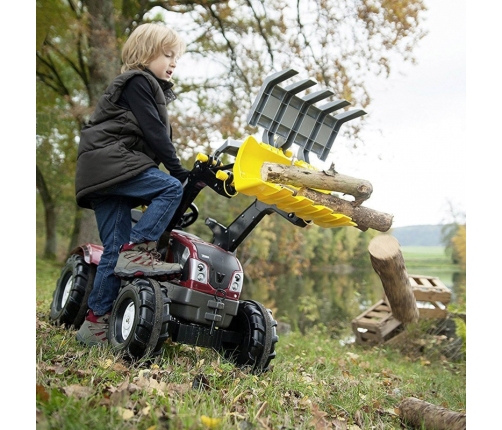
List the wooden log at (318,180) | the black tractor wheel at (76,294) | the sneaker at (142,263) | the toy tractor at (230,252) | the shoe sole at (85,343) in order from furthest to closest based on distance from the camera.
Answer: the black tractor wheel at (76,294) < the shoe sole at (85,343) < the sneaker at (142,263) < the toy tractor at (230,252) < the wooden log at (318,180)

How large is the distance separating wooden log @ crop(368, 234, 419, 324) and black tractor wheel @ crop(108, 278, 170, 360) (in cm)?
284

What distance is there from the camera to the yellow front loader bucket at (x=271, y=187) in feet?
9.09

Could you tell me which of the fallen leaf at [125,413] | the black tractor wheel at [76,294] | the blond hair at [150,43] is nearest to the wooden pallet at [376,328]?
the black tractor wheel at [76,294]

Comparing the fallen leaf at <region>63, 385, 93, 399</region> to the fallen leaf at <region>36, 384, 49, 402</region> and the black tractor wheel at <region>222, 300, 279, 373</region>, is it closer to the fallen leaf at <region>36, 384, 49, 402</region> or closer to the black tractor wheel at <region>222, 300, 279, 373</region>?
the fallen leaf at <region>36, 384, 49, 402</region>

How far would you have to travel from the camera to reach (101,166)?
3.04m

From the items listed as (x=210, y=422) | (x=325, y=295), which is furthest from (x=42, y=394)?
(x=325, y=295)

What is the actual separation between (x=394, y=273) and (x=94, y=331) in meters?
3.22

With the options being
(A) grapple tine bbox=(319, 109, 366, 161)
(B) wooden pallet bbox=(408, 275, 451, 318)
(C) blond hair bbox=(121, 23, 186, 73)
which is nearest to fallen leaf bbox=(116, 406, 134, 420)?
(A) grapple tine bbox=(319, 109, 366, 161)

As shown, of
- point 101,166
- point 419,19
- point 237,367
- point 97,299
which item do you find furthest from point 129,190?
point 419,19

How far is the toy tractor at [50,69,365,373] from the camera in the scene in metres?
2.86

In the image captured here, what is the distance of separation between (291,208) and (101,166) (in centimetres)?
101

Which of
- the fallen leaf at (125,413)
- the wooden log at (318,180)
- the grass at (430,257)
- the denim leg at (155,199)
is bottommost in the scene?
the fallen leaf at (125,413)

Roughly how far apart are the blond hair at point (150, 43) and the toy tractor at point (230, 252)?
633 millimetres

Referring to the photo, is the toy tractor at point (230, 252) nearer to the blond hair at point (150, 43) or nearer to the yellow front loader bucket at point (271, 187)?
the yellow front loader bucket at point (271, 187)
